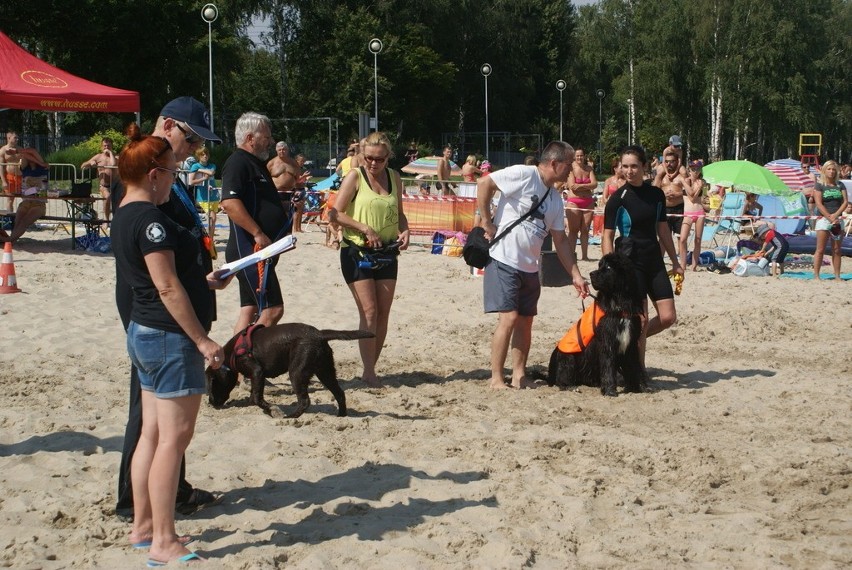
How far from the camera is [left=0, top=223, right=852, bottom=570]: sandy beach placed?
4.42 metres

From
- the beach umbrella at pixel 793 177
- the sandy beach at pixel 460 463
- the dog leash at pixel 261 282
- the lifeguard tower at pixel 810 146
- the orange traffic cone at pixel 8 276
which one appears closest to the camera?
the sandy beach at pixel 460 463

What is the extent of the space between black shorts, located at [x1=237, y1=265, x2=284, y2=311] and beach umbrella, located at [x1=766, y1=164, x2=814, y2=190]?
18195 millimetres

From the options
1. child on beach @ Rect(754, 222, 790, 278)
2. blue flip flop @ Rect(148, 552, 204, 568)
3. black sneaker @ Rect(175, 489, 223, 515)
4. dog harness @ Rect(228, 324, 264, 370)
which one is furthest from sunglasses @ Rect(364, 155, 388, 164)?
child on beach @ Rect(754, 222, 790, 278)

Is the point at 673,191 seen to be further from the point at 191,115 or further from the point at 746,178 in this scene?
the point at 191,115

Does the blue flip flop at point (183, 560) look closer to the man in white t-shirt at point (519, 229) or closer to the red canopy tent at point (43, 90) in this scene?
the man in white t-shirt at point (519, 229)

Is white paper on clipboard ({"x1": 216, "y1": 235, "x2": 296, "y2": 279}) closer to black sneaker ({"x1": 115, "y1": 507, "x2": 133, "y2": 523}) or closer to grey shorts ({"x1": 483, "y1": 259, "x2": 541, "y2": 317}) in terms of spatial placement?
black sneaker ({"x1": 115, "y1": 507, "x2": 133, "y2": 523})

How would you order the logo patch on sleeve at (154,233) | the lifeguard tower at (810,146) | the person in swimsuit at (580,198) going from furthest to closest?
the lifeguard tower at (810,146) → the person in swimsuit at (580,198) → the logo patch on sleeve at (154,233)

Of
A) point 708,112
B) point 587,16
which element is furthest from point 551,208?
point 587,16

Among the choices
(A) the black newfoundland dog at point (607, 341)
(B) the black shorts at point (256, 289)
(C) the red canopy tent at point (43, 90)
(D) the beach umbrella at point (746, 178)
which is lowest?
(A) the black newfoundland dog at point (607, 341)

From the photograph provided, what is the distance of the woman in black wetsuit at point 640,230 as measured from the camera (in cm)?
754

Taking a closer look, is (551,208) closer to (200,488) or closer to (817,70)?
(200,488)

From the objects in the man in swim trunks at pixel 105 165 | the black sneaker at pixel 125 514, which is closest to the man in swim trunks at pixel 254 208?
the black sneaker at pixel 125 514

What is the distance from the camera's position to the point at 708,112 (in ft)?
202

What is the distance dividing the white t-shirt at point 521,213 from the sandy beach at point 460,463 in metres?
1.03
